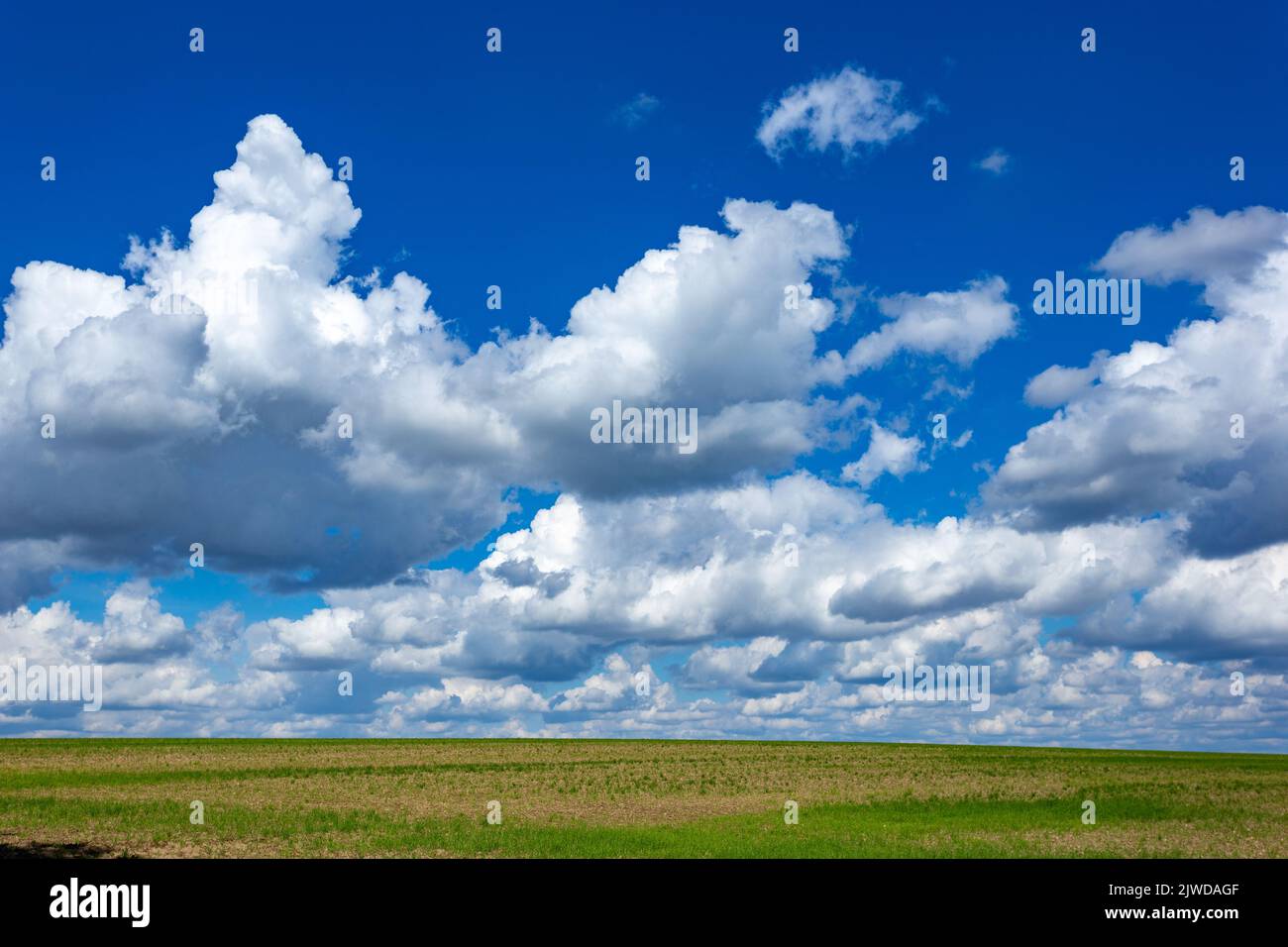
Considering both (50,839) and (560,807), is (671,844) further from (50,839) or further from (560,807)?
(50,839)

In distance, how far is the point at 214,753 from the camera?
9619 centimetres

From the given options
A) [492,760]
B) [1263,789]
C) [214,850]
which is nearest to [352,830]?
[214,850]

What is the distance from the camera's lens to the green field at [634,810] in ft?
110

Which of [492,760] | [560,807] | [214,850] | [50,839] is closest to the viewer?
[214,850]
